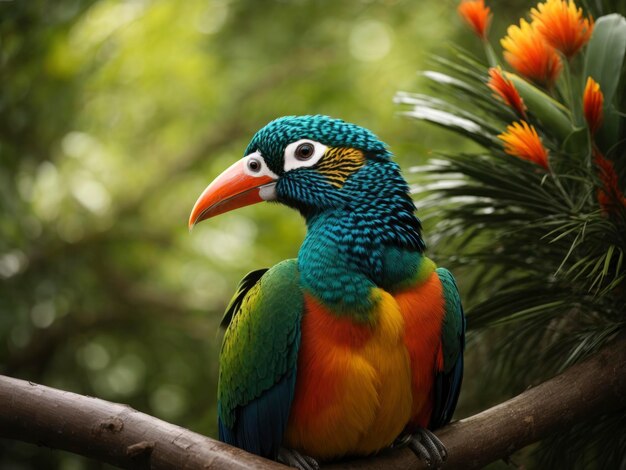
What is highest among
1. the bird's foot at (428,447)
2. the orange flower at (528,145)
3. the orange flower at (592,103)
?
the orange flower at (592,103)

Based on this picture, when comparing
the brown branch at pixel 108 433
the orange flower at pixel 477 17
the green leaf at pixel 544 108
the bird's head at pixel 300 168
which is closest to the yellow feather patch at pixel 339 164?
the bird's head at pixel 300 168

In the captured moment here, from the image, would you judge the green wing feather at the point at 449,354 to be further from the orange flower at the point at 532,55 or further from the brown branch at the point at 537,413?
the orange flower at the point at 532,55

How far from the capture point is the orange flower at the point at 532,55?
2.48m

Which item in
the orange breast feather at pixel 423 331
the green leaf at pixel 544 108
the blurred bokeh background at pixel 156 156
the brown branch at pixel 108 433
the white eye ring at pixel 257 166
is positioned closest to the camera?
the brown branch at pixel 108 433

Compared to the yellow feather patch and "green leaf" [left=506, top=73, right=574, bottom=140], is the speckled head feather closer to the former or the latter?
the yellow feather patch

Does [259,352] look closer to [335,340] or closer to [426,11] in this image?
[335,340]

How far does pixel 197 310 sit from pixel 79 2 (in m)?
2.15

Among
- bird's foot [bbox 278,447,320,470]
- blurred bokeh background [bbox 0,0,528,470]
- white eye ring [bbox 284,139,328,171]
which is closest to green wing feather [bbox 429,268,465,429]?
bird's foot [bbox 278,447,320,470]

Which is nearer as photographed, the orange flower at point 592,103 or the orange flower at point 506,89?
the orange flower at point 592,103

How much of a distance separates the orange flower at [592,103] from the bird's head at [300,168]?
2.13 feet

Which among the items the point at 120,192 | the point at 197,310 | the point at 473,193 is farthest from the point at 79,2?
the point at 473,193

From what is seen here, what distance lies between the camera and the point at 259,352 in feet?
7.80

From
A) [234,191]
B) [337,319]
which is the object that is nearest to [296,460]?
[337,319]

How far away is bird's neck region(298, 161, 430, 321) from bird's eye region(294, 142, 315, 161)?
7.8 inches
